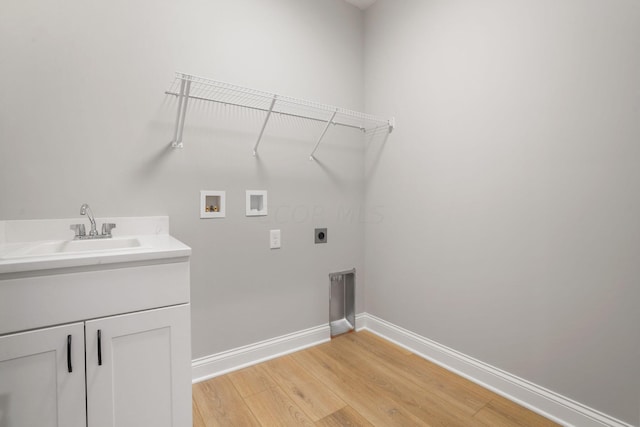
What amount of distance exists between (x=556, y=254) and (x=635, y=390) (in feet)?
1.82

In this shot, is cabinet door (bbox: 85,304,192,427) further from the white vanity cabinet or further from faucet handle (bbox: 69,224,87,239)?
faucet handle (bbox: 69,224,87,239)

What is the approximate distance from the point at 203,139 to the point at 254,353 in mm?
1289

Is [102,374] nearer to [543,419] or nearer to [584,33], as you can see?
[543,419]

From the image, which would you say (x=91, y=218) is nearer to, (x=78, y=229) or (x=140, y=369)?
(x=78, y=229)

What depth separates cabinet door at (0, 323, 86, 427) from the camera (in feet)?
2.92

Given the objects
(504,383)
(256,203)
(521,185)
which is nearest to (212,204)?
(256,203)

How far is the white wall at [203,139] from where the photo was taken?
1.31m

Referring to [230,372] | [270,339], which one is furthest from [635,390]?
[230,372]

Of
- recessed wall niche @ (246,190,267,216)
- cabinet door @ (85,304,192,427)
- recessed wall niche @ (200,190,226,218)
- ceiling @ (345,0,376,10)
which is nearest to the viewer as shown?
cabinet door @ (85,304,192,427)

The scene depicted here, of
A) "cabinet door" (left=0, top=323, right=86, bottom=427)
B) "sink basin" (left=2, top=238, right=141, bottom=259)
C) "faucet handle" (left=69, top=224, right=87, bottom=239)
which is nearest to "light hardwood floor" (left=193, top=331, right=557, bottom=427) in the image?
"cabinet door" (left=0, top=323, right=86, bottom=427)

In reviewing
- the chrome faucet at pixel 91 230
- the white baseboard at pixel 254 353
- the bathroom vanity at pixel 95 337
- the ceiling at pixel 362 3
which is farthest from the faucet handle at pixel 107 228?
the ceiling at pixel 362 3

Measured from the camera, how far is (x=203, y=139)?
1.68 m

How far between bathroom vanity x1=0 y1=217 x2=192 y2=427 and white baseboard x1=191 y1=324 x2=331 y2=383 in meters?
0.58

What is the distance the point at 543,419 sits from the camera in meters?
1.39
